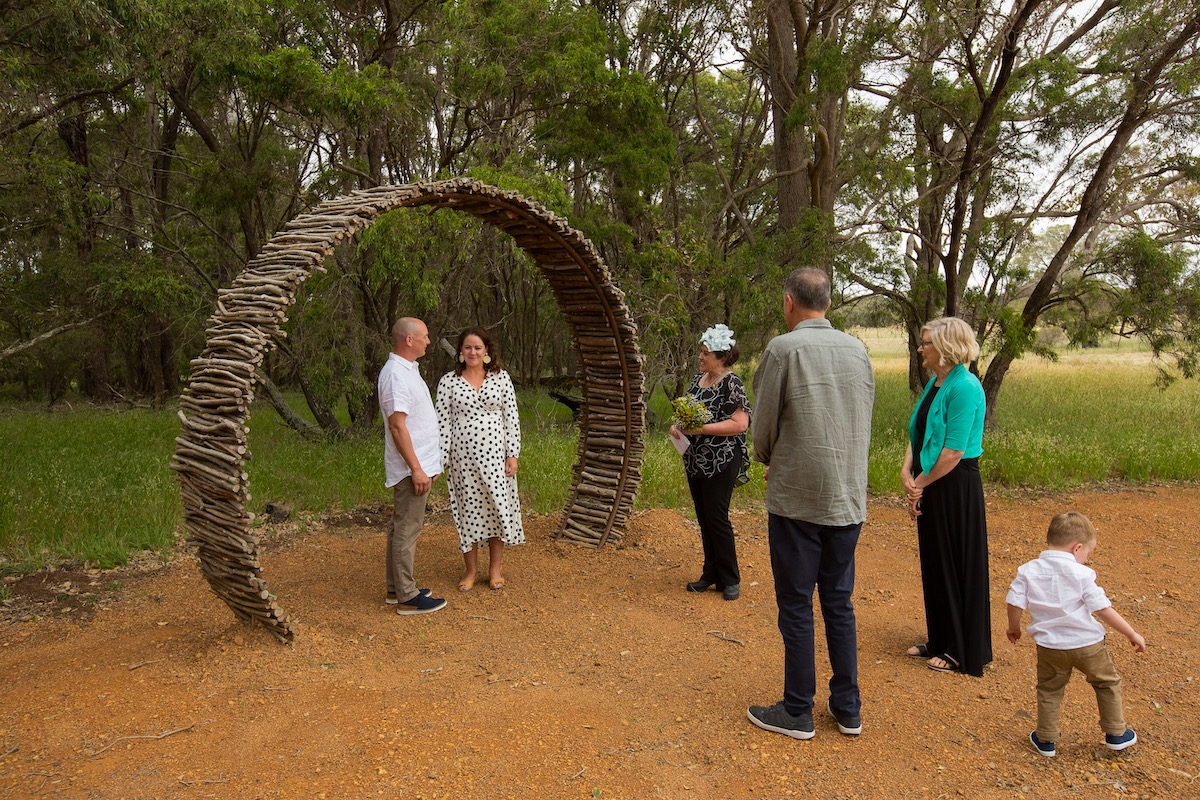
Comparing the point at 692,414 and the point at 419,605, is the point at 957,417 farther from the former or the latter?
the point at 419,605

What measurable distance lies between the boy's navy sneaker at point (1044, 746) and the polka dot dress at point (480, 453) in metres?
2.93

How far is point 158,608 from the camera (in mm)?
5008

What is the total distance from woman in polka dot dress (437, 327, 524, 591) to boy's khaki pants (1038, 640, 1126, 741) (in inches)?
116

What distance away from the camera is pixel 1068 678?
3.21m

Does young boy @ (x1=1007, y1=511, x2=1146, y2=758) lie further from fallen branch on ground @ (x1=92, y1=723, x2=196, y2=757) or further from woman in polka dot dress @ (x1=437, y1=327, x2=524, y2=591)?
fallen branch on ground @ (x1=92, y1=723, x2=196, y2=757)

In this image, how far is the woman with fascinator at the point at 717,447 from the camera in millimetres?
4887

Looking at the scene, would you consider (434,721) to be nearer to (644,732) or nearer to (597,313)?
(644,732)

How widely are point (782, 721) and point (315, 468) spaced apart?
20.8 feet

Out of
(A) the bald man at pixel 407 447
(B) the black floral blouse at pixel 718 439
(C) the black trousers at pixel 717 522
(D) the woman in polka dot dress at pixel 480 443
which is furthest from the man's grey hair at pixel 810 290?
(D) the woman in polka dot dress at pixel 480 443

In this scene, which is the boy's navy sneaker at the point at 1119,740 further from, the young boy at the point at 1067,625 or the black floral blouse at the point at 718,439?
the black floral blouse at the point at 718,439

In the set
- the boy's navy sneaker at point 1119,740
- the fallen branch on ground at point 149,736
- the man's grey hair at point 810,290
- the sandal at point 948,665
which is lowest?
the sandal at point 948,665

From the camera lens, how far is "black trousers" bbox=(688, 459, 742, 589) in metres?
4.98

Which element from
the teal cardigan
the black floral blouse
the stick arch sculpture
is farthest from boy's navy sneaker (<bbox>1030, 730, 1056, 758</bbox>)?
the stick arch sculpture

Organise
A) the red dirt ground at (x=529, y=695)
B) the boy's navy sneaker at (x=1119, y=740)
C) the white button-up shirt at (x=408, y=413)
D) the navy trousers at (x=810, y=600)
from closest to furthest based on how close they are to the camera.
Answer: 1. the red dirt ground at (x=529, y=695)
2. the boy's navy sneaker at (x=1119, y=740)
3. the navy trousers at (x=810, y=600)
4. the white button-up shirt at (x=408, y=413)
